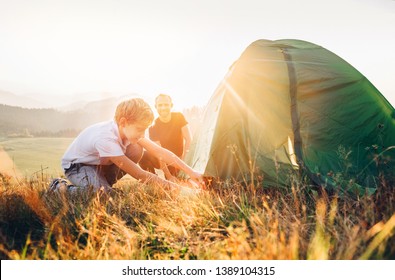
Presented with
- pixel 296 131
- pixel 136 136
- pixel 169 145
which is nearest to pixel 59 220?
pixel 136 136

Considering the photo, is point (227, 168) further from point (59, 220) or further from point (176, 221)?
point (59, 220)

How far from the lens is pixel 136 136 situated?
12.9 ft

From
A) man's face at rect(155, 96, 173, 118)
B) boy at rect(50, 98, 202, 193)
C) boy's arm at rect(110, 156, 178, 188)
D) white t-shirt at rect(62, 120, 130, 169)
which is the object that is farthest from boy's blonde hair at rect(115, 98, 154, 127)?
man's face at rect(155, 96, 173, 118)

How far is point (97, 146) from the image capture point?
384 centimetres

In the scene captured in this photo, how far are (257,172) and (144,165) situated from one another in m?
2.26

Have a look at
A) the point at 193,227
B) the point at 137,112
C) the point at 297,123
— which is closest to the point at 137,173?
the point at 137,112

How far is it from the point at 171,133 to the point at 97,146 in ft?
8.57

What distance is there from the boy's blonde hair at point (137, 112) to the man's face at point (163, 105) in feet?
8.03

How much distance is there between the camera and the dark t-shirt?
636 cm

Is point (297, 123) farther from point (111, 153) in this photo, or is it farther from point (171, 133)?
point (171, 133)

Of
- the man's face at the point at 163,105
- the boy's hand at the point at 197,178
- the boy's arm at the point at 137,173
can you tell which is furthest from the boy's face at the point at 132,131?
the man's face at the point at 163,105

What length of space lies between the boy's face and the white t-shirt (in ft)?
0.36

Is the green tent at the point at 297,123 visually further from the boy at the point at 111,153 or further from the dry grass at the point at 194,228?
the boy at the point at 111,153

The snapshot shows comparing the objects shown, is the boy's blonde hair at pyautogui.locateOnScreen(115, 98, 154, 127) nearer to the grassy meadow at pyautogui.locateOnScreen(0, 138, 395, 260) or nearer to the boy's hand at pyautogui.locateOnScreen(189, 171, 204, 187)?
the grassy meadow at pyautogui.locateOnScreen(0, 138, 395, 260)
